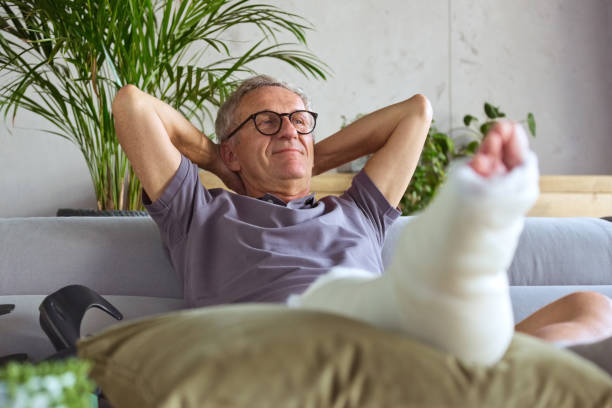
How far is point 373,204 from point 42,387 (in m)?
1.14

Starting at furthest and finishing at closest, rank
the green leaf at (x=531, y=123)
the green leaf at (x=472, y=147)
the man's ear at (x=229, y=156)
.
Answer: the green leaf at (x=531, y=123) → the green leaf at (x=472, y=147) → the man's ear at (x=229, y=156)

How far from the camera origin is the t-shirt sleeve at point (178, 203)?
138 cm

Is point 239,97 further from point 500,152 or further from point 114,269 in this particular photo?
point 500,152

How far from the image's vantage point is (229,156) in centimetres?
166

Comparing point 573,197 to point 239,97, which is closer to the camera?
point 239,97

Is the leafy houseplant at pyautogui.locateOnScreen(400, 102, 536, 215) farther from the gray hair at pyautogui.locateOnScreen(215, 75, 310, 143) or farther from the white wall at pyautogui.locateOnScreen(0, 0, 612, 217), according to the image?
the gray hair at pyautogui.locateOnScreen(215, 75, 310, 143)

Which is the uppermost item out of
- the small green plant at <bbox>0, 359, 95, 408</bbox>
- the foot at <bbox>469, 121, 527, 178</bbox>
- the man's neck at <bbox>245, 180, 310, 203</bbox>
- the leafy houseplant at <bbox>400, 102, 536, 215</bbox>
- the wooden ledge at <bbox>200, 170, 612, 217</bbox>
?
the foot at <bbox>469, 121, 527, 178</bbox>

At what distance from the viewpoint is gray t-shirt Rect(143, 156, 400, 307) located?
4.19 feet

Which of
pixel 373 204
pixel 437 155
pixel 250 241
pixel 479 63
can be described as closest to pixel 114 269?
pixel 250 241

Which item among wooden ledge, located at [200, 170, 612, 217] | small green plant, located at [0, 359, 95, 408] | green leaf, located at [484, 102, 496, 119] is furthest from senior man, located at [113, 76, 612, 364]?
green leaf, located at [484, 102, 496, 119]

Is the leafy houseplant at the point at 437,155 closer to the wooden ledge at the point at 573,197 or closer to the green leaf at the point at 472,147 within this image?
the green leaf at the point at 472,147

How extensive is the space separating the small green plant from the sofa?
0.92 metres

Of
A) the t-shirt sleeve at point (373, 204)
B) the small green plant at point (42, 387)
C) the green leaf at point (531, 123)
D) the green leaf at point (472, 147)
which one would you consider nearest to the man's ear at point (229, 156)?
the t-shirt sleeve at point (373, 204)

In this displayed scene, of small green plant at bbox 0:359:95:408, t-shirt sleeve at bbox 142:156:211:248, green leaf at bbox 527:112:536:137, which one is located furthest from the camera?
green leaf at bbox 527:112:536:137
